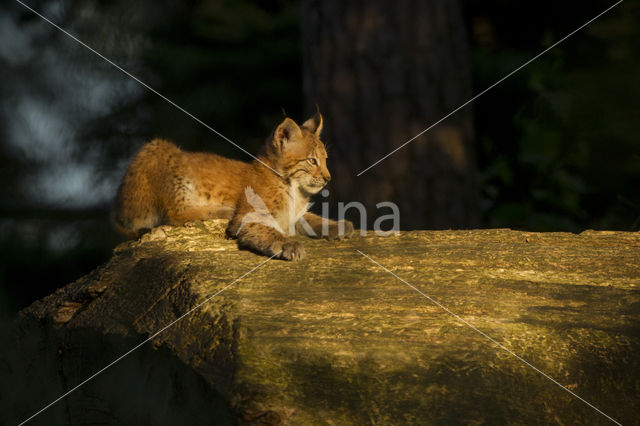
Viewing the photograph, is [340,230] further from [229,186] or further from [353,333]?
[353,333]

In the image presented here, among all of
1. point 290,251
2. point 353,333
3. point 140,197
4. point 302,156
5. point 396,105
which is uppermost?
point 396,105

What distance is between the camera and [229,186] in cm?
362

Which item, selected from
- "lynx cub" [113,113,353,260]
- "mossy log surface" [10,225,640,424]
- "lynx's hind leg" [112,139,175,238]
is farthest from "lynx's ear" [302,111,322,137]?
"mossy log surface" [10,225,640,424]

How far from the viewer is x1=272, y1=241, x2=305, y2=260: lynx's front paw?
293cm

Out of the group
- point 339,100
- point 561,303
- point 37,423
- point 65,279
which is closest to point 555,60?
point 339,100

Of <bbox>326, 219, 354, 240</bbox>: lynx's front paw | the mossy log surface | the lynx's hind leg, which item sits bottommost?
the mossy log surface

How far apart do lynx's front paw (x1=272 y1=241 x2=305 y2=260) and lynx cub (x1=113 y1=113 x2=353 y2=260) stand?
317mm

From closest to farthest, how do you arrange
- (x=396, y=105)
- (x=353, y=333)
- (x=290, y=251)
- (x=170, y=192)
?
(x=353, y=333)
(x=290, y=251)
(x=170, y=192)
(x=396, y=105)

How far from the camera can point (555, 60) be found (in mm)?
5312

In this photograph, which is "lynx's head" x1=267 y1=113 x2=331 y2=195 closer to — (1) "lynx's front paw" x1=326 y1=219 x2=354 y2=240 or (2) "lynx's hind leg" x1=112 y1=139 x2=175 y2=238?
(1) "lynx's front paw" x1=326 y1=219 x2=354 y2=240

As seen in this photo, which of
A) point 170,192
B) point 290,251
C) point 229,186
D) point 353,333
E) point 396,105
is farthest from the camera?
point 396,105

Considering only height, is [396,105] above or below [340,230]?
above

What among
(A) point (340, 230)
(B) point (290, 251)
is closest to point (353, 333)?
(B) point (290, 251)

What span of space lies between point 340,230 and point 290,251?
0.63 m
